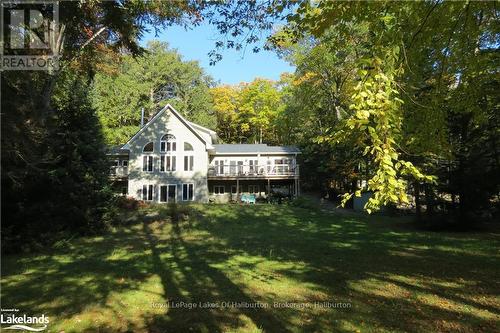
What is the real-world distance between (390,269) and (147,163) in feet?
89.6

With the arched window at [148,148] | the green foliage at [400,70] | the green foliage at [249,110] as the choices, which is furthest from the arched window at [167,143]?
the green foliage at [400,70]

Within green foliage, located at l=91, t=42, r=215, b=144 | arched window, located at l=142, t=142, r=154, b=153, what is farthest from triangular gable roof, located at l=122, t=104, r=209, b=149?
green foliage, located at l=91, t=42, r=215, b=144

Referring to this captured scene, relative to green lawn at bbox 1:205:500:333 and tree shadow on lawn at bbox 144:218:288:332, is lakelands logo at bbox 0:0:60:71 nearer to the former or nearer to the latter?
green lawn at bbox 1:205:500:333

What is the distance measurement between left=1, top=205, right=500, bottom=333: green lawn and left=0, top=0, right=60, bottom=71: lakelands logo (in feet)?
17.6

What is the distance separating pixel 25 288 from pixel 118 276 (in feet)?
6.54

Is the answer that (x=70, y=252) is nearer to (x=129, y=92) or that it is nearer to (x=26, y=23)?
(x=26, y=23)

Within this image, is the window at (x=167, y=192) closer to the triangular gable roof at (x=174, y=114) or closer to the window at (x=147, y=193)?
the window at (x=147, y=193)

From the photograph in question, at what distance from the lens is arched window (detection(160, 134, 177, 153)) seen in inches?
1325

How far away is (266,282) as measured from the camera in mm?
8492

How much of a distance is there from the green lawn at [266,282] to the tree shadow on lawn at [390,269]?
0.11 feet

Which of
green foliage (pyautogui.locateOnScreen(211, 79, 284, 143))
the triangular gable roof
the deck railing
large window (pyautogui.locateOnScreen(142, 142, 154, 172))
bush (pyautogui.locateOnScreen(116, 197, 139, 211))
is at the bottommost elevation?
bush (pyautogui.locateOnScreen(116, 197, 139, 211))

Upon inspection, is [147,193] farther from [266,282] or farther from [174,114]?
[266,282]

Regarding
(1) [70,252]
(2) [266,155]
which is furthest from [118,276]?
(2) [266,155]

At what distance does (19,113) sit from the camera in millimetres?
8578
